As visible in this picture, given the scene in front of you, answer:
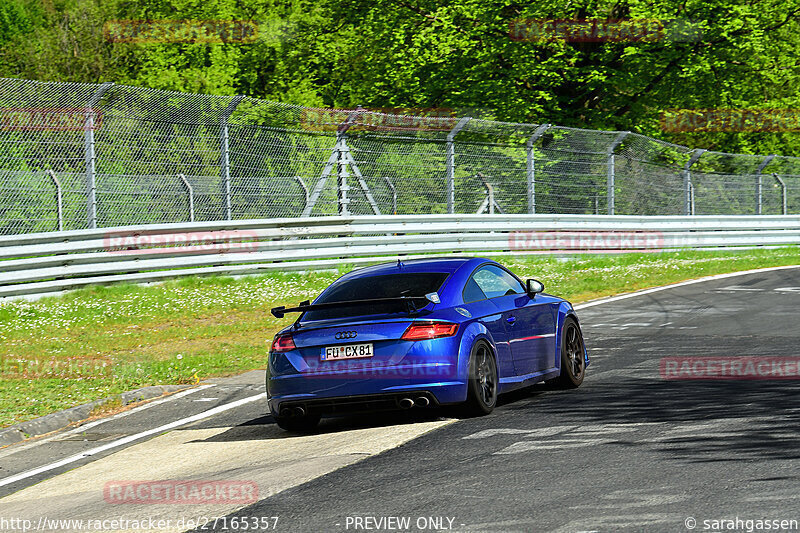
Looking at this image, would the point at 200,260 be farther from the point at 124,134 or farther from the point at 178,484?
the point at 178,484

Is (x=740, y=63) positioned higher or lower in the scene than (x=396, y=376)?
higher

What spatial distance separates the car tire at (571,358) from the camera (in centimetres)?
969

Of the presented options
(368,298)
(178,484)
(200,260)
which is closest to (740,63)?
(200,260)

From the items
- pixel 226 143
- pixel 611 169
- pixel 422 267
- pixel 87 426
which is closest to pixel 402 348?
pixel 422 267

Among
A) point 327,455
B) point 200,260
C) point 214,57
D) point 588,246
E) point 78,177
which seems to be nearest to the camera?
point 327,455

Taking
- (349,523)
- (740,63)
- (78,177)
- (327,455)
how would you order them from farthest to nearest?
1. (740,63)
2. (78,177)
3. (327,455)
4. (349,523)

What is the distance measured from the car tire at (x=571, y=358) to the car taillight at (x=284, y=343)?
8.56 feet

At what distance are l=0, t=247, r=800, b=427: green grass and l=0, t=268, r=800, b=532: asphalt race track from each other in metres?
1.09

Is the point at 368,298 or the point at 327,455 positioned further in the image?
the point at 368,298

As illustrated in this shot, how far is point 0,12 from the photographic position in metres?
74.2

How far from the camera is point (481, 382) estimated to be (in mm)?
8398

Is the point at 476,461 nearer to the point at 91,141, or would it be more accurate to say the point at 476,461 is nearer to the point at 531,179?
the point at 91,141

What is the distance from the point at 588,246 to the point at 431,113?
1168 centimetres

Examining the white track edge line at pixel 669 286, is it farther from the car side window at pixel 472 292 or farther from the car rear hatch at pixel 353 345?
the car rear hatch at pixel 353 345
